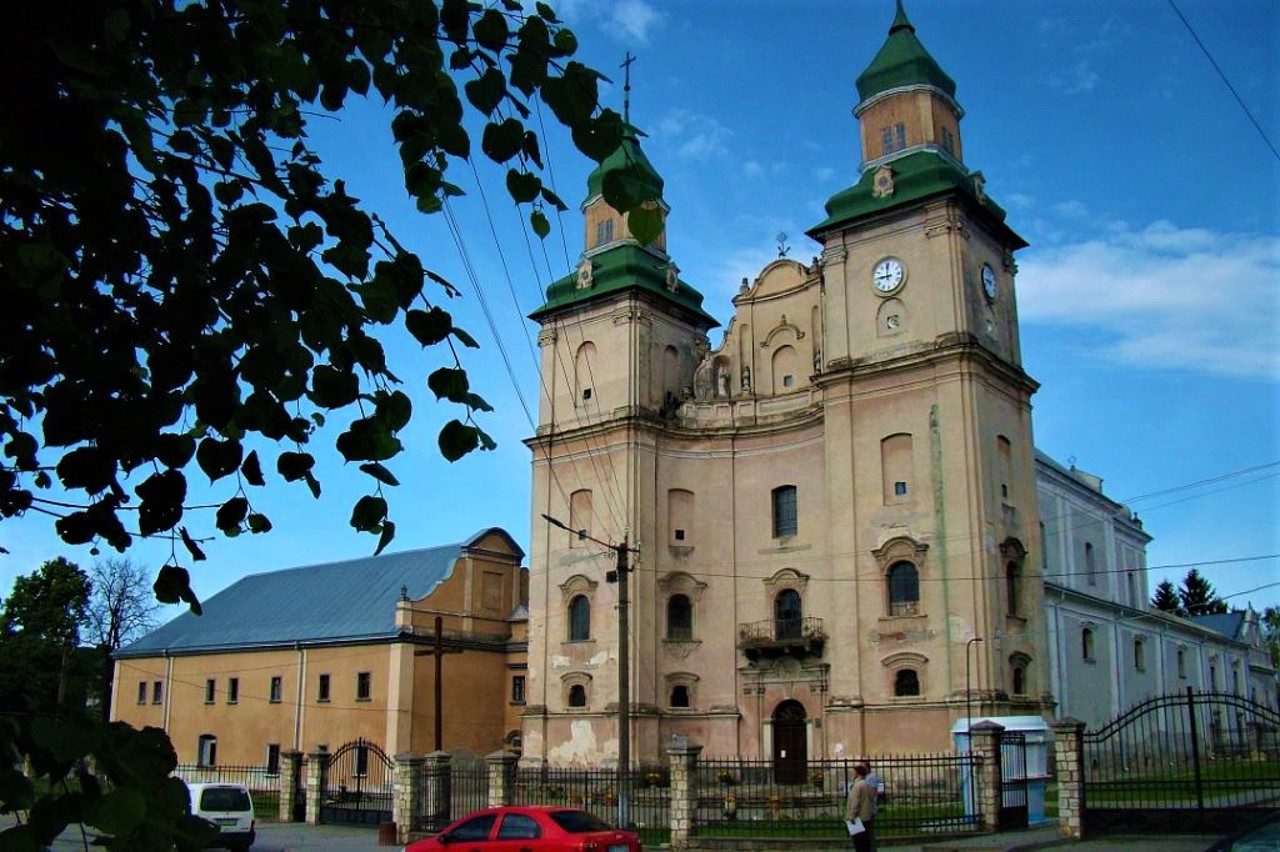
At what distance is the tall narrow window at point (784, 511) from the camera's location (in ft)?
127

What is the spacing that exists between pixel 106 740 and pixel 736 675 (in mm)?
35714

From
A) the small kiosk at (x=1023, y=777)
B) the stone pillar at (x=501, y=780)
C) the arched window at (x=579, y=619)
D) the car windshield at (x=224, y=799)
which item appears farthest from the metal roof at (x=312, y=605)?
the small kiosk at (x=1023, y=777)

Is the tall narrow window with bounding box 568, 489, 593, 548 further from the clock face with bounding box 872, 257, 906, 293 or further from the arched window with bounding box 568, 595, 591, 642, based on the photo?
the clock face with bounding box 872, 257, 906, 293

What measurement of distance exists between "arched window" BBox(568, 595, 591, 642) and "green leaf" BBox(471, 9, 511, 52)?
118 feet

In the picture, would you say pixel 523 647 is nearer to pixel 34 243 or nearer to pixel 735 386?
pixel 735 386

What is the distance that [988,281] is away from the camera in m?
36.2

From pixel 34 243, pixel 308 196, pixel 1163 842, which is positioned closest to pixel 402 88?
pixel 308 196

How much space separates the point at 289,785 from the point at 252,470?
2800 centimetres

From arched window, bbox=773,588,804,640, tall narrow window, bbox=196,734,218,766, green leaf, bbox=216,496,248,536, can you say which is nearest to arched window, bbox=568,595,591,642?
arched window, bbox=773,588,804,640

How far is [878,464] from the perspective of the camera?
1369 inches

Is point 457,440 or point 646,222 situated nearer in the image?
point 646,222

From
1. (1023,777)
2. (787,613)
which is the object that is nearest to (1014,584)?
(787,613)

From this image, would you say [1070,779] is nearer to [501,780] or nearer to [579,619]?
[501,780]

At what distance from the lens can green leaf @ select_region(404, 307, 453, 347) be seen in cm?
436
